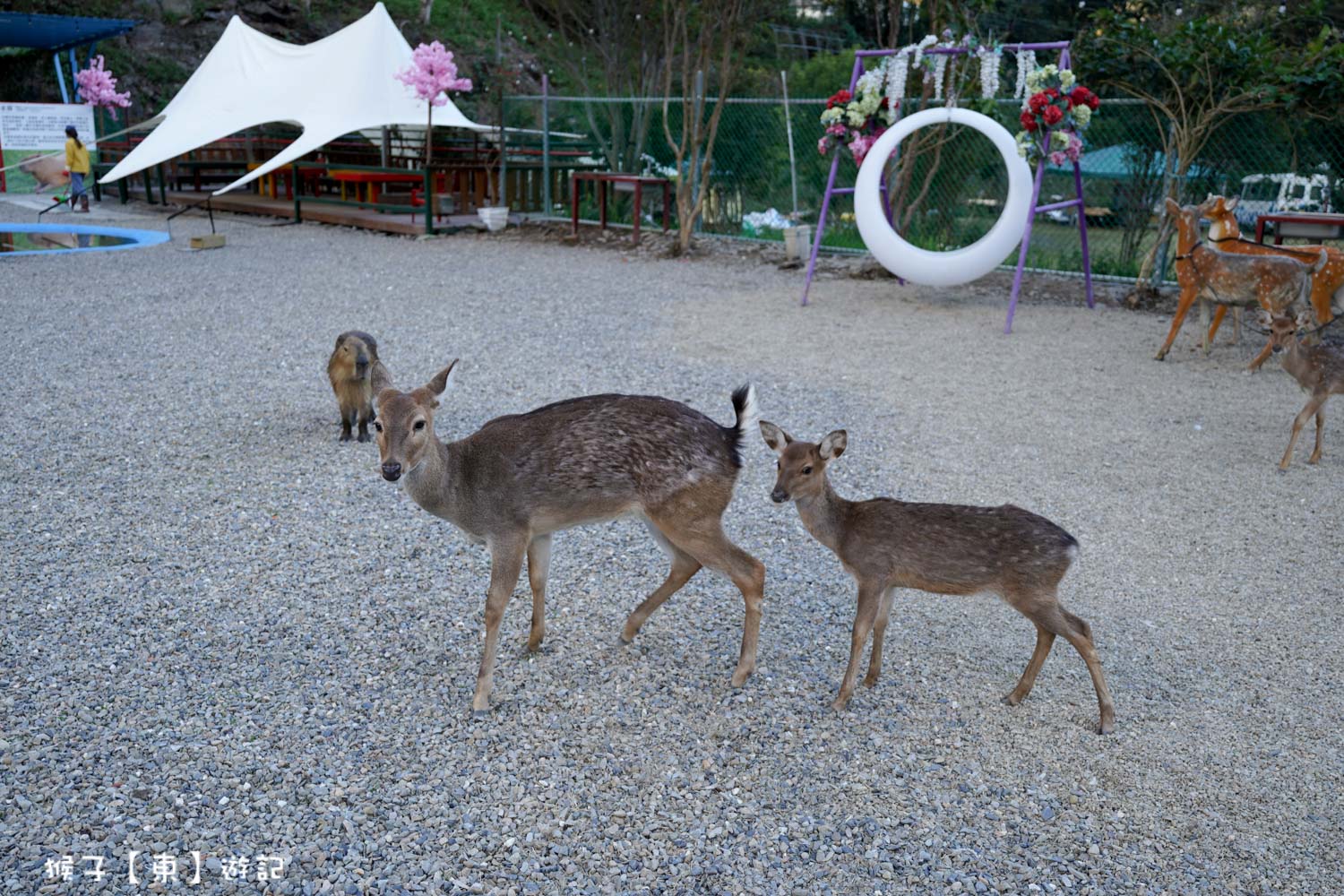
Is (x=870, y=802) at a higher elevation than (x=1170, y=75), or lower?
lower

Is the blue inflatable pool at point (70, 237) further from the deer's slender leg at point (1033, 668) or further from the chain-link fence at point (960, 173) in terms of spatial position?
the deer's slender leg at point (1033, 668)

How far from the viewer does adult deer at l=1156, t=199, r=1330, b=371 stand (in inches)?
338

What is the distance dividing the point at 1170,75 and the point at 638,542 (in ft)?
28.3

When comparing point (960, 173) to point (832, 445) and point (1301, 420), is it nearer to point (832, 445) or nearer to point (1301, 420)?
point (1301, 420)

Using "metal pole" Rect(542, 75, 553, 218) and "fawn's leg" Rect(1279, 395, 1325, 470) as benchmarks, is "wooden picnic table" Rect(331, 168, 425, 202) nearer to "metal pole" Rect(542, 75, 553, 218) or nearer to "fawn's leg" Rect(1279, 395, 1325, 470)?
"metal pole" Rect(542, 75, 553, 218)

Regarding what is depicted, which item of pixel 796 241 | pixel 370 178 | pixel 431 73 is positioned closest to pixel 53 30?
pixel 370 178

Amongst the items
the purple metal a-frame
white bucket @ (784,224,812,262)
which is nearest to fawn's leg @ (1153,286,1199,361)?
the purple metal a-frame

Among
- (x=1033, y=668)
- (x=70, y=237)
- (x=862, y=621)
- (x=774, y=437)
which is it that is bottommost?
(x=70, y=237)

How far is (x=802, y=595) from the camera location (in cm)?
479

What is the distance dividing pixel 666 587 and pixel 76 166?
19.5 m

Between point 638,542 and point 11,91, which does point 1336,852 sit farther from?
point 11,91

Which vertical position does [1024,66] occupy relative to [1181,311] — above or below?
above

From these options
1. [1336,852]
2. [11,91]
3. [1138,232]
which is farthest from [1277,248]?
[11,91]

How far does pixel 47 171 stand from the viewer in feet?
71.4
